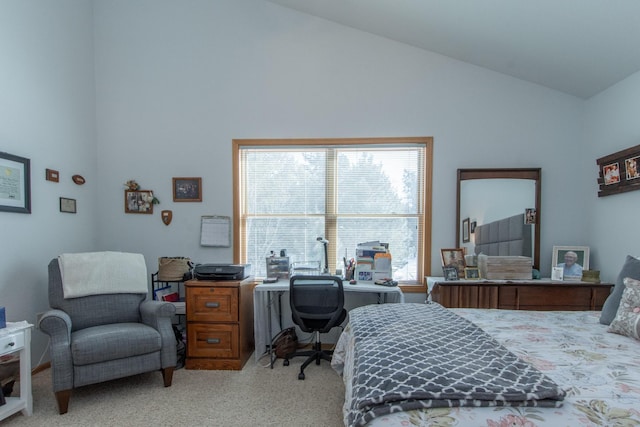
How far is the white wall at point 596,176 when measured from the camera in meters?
2.52

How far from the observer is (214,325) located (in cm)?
279

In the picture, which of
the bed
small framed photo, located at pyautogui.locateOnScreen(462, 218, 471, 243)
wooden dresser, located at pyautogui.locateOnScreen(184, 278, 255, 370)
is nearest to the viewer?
the bed

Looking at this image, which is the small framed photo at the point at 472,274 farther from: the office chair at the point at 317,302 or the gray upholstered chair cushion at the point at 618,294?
the office chair at the point at 317,302

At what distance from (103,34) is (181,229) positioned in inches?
89.9

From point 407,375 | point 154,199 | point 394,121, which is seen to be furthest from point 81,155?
point 407,375

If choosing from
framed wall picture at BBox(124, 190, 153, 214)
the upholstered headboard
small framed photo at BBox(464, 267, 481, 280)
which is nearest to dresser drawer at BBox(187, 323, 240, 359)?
framed wall picture at BBox(124, 190, 153, 214)

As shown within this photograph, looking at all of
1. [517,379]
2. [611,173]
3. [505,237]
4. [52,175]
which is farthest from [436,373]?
[52,175]

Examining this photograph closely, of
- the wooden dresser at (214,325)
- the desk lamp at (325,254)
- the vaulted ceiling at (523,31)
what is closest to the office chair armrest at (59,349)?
the wooden dresser at (214,325)

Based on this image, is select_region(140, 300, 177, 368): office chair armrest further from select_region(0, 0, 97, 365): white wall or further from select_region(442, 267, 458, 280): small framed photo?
select_region(442, 267, 458, 280): small framed photo

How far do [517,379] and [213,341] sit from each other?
95.7 inches

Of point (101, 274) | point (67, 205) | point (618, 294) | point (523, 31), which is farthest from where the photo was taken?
point (67, 205)

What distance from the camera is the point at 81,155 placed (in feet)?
10.5

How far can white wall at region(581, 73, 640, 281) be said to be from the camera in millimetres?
2518

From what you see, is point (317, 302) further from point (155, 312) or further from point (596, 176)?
point (596, 176)
